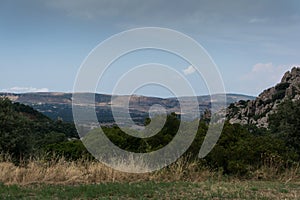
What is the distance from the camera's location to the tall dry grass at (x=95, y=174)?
8281 millimetres

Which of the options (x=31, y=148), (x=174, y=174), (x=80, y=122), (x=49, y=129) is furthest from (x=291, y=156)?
(x=49, y=129)

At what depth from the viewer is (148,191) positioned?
23.3 feet

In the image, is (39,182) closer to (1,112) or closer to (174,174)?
(174,174)

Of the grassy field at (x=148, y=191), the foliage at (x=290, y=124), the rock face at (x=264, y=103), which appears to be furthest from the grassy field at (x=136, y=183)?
the rock face at (x=264, y=103)

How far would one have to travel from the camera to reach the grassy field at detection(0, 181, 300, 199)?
263 inches

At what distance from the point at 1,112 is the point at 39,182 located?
5.58 metres

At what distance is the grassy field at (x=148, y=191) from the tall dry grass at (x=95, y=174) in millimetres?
656

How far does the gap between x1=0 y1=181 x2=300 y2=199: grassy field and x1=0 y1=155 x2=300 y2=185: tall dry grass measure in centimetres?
66

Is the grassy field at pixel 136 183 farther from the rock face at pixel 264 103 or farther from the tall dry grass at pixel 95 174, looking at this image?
the rock face at pixel 264 103

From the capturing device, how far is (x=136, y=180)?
8.70 meters

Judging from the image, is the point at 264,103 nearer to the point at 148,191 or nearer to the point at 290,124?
the point at 290,124

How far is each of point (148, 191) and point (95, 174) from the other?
2092 mm

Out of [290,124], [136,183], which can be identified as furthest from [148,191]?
[290,124]

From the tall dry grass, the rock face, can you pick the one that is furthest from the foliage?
the rock face
